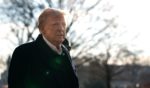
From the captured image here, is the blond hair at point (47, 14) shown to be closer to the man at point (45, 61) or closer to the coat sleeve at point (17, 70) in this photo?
the man at point (45, 61)

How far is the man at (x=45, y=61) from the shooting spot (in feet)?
14.9

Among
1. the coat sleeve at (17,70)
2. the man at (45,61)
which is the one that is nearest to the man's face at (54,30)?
the man at (45,61)

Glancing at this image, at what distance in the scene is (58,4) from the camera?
106 feet

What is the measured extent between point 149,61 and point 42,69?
80997 millimetres

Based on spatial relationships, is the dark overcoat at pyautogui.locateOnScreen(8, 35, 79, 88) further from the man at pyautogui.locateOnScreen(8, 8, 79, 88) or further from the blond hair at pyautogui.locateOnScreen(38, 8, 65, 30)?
the blond hair at pyautogui.locateOnScreen(38, 8, 65, 30)

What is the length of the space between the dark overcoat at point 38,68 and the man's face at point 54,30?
0.07 m

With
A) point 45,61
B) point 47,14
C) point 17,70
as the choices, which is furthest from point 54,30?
point 17,70

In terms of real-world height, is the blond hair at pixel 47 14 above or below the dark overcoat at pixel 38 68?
above

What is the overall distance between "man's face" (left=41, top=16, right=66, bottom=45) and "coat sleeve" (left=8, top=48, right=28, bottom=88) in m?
0.29

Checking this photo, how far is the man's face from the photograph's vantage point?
468cm

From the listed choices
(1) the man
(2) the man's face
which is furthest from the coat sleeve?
(2) the man's face

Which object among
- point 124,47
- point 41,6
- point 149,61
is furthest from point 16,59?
point 149,61

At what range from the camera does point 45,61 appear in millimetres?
4648

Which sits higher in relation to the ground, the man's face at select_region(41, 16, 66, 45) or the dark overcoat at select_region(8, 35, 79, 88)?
A: the man's face at select_region(41, 16, 66, 45)
